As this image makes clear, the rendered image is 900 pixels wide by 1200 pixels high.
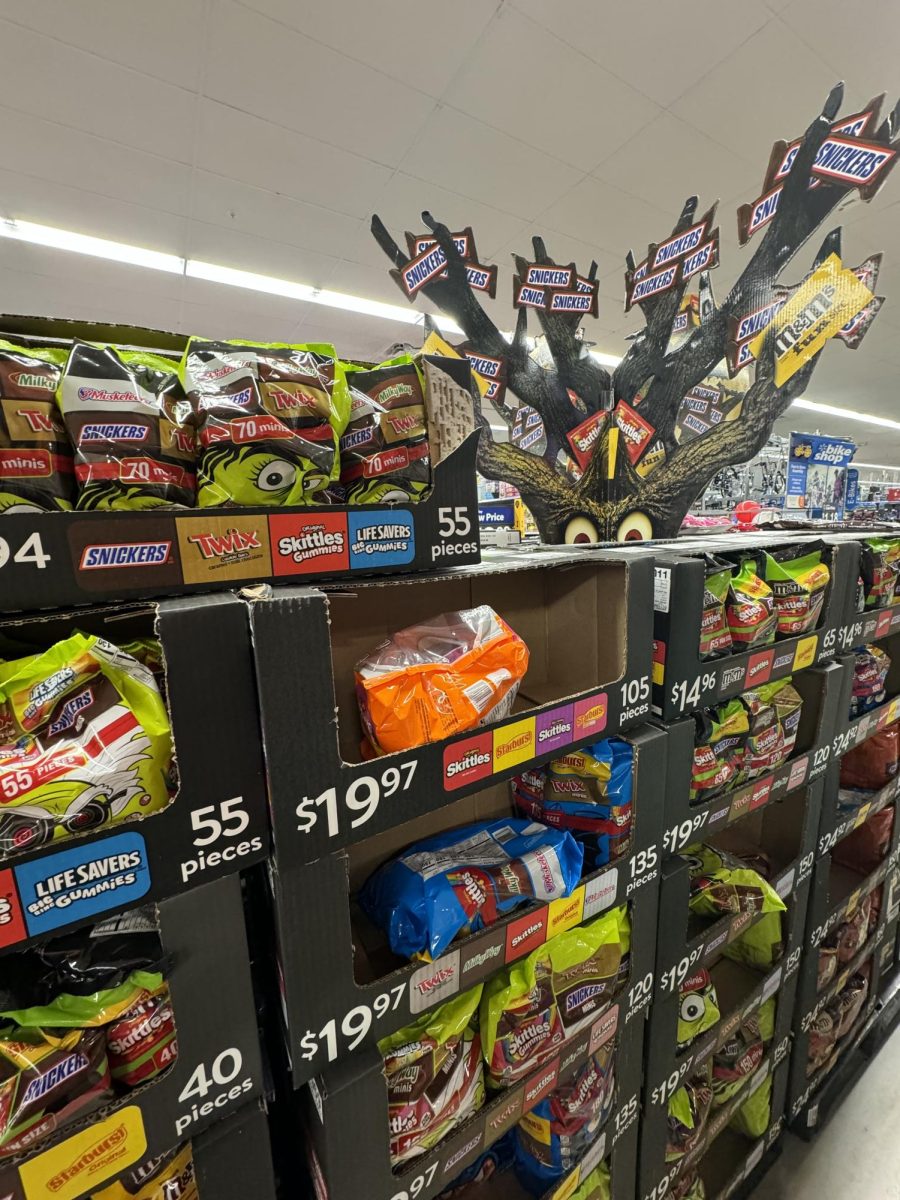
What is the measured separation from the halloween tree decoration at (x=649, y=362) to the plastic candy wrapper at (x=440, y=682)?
0.87 meters

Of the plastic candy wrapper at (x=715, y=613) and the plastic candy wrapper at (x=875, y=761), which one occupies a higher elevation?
the plastic candy wrapper at (x=715, y=613)

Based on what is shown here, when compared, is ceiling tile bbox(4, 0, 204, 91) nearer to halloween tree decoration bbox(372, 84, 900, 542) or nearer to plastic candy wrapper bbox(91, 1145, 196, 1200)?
halloween tree decoration bbox(372, 84, 900, 542)

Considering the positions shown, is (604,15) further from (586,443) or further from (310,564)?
(310,564)

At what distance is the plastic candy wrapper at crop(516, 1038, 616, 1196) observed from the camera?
0.93 metres

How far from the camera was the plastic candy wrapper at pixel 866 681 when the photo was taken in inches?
56.4

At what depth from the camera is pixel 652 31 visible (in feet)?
6.93

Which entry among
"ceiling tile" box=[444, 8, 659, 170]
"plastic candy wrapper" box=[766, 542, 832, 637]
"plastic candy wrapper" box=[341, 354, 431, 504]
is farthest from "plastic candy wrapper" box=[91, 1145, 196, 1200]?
"ceiling tile" box=[444, 8, 659, 170]

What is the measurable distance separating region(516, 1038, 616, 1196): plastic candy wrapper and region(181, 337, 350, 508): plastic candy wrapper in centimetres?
110

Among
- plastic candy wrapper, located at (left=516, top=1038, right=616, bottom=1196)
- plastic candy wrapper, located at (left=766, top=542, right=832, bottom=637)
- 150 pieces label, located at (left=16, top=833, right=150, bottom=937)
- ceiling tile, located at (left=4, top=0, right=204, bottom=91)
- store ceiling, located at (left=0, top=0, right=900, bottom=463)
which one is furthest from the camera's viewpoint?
store ceiling, located at (left=0, top=0, right=900, bottom=463)

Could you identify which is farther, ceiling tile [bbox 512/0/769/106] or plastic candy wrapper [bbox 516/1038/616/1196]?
ceiling tile [bbox 512/0/769/106]

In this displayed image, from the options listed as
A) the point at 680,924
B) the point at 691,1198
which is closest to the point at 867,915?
the point at 691,1198

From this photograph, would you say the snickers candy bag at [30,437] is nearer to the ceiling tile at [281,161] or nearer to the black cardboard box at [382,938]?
the black cardboard box at [382,938]

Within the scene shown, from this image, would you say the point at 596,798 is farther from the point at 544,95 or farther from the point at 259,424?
the point at 544,95

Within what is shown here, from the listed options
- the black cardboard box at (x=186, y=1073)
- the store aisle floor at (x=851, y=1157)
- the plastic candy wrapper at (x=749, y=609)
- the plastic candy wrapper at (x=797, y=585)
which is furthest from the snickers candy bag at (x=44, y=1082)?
the store aisle floor at (x=851, y=1157)
